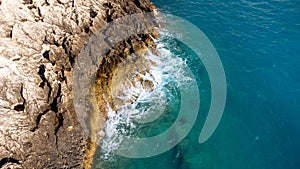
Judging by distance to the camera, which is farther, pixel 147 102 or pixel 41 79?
pixel 147 102

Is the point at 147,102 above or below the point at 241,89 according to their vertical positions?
below

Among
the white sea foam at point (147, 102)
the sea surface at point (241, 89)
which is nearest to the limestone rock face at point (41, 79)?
the white sea foam at point (147, 102)

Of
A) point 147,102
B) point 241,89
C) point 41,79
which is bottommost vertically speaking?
point 147,102

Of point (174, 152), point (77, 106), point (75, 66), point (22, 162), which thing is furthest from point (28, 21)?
point (174, 152)

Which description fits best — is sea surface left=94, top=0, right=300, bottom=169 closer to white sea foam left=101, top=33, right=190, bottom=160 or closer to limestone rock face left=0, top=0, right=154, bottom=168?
white sea foam left=101, top=33, right=190, bottom=160

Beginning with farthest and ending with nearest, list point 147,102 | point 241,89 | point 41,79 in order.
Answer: point 241,89 < point 147,102 < point 41,79

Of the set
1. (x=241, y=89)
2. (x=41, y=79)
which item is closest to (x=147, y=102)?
(x=241, y=89)

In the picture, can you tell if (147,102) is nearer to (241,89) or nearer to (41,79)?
(241,89)
